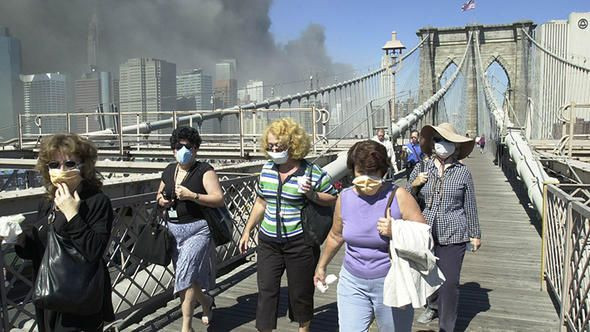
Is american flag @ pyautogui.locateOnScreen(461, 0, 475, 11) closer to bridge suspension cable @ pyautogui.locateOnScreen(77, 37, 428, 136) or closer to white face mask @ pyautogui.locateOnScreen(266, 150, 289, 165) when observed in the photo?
bridge suspension cable @ pyautogui.locateOnScreen(77, 37, 428, 136)

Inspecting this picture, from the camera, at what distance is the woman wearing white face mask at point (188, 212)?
11.3ft

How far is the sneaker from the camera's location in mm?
3959

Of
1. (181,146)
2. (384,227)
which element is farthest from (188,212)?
(384,227)

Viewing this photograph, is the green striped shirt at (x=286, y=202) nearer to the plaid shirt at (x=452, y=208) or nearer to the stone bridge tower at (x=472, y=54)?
the plaid shirt at (x=452, y=208)

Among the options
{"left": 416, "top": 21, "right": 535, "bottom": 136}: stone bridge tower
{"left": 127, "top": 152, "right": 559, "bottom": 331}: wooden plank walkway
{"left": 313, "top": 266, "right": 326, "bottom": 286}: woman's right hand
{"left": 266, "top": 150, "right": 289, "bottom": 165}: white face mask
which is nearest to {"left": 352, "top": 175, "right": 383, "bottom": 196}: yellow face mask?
{"left": 313, "top": 266, "right": 326, "bottom": 286}: woman's right hand

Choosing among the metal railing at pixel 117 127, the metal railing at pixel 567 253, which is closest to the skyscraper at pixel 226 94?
the metal railing at pixel 117 127

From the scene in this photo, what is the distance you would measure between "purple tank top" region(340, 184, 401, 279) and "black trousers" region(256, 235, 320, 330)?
59cm

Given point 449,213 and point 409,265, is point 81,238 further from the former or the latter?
point 449,213

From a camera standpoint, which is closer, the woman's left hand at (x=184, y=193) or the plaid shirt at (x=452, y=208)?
the woman's left hand at (x=184, y=193)

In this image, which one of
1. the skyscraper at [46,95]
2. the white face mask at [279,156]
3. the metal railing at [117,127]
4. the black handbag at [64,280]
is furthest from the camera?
the skyscraper at [46,95]

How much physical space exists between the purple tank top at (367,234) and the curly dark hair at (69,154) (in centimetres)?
124

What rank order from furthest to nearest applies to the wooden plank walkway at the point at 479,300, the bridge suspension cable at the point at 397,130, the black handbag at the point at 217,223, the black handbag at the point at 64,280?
1. the bridge suspension cable at the point at 397,130
2. the wooden plank walkway at the point at 479,300
3. the black handbag at the point at 217,223
4. the black handbag at the point at 64,280

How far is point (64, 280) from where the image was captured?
224 centimetres

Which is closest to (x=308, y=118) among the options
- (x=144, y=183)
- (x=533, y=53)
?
(x=144, y=183)
